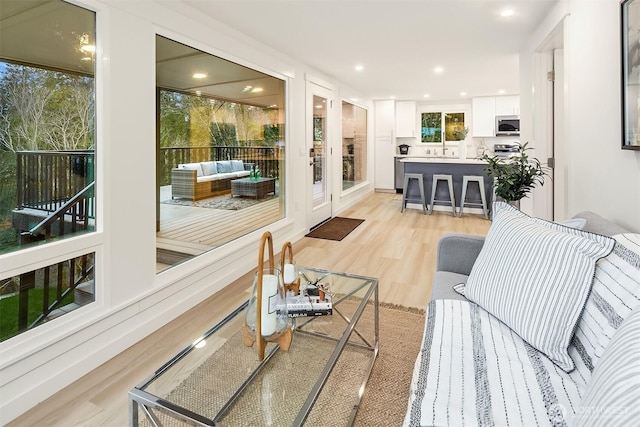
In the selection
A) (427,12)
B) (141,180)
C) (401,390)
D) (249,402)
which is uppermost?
(427,12)

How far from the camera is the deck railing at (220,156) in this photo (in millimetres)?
2658

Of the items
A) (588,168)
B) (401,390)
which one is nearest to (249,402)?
(401,390)

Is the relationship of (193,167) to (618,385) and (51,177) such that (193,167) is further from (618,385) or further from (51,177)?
(618,385)

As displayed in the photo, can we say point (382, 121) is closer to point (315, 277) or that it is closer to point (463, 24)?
point (463, 24)

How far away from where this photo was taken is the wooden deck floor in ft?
8.85

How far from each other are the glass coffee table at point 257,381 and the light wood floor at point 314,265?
368mm

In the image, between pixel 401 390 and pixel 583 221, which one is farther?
pixel 401 390

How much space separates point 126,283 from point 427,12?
9.91 ft

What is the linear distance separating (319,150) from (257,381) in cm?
453

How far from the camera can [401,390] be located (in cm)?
175

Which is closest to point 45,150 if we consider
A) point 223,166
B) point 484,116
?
point 223,166

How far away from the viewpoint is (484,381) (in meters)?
1.08

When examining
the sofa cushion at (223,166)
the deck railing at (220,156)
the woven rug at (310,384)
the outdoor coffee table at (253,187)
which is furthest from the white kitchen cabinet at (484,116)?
the woven rug at (310,384)

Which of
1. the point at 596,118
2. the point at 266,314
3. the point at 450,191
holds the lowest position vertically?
the point at 266,314
